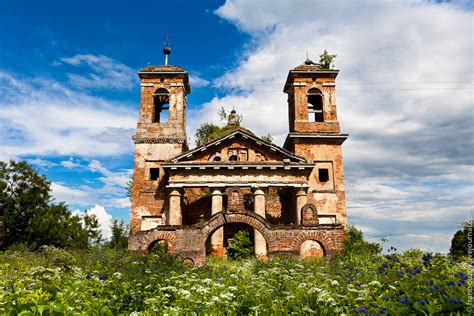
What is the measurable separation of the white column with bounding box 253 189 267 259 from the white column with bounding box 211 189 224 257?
6.87 ft

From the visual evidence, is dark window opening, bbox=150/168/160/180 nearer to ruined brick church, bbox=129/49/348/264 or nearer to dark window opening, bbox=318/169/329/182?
ruined brick church, bbox=129/49/348/264

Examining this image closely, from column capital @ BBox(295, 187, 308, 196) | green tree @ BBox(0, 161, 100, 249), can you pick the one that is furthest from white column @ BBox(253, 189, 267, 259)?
green tree @ BBox(0, 161, 100, 249)

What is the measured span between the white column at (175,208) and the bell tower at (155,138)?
1.53 m

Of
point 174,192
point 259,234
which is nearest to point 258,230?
point 259,234

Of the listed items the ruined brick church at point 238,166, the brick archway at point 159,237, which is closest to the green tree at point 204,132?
the ruined brick church at point 238,166

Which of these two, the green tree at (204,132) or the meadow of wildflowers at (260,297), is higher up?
the green tree at (204,132)

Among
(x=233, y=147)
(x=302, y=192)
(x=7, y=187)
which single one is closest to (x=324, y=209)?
(x=302, y=192)

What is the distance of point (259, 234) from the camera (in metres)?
20.8

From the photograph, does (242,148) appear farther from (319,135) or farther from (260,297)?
(260,297)

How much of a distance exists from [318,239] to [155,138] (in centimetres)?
1437

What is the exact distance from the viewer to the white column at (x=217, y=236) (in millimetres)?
21203

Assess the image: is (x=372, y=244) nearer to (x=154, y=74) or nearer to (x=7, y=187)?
(x=154, y=74)

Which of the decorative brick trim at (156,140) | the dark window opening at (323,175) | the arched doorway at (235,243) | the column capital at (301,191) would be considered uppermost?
the decorative brick trim at (156,140)

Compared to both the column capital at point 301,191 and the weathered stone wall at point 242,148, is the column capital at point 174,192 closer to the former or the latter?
the weathered stone wall at point 242,148
